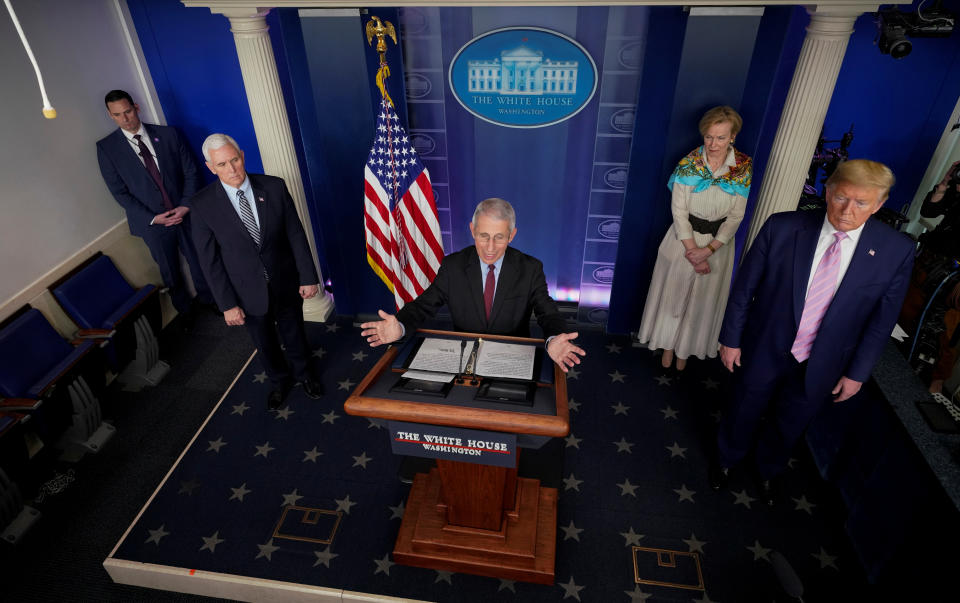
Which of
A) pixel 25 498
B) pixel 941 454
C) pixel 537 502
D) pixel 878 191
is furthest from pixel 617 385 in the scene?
pixel 25 498

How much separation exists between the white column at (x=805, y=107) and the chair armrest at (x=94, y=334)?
488cm

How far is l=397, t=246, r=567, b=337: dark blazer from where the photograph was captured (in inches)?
109

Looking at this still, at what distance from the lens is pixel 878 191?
7.42 ft

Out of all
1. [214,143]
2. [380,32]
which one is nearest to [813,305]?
[380,32]

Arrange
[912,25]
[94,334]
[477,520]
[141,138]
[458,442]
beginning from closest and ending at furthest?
[458,442] → [477,520] → [912,25] → [94,334] → [141,138]

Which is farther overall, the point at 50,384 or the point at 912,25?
the point at 50,384

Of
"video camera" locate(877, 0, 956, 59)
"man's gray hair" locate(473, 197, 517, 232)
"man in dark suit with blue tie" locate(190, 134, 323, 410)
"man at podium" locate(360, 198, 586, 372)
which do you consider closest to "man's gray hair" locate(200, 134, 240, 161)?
"man in dark suit with blue tie" locate(190, 134, 323, 410)

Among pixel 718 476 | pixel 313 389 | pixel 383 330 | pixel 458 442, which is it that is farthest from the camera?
pixel 313 389

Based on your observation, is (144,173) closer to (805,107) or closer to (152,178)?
(152,178)

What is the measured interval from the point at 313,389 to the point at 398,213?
1.52 m

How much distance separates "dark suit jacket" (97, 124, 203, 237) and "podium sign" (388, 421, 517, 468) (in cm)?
339

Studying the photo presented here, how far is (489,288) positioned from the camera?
111 inches

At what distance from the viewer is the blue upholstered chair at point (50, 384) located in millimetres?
3557

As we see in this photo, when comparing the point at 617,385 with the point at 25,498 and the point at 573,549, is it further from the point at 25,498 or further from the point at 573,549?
the point at 25,498
